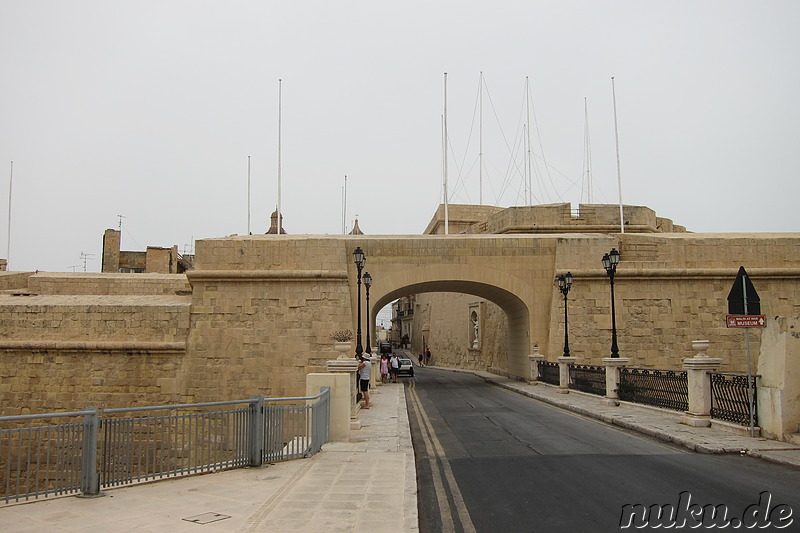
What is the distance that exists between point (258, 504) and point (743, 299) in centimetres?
913

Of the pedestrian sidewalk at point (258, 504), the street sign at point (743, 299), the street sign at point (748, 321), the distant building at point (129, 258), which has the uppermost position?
the distant building at point (129, 258)

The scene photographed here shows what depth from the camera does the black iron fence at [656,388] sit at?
13914 mm

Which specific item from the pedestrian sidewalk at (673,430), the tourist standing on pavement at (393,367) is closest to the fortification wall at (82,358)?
the tourist standing on pavement at (393,367)

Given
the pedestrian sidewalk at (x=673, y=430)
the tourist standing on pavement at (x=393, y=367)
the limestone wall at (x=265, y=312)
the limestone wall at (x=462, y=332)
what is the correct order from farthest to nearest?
1. the limestone wall at (x=462, y=332)
2. the tourist standing on pavement at (x=393, y=367)
3. the limestone wall at (x=265, y=312)
4. the pedestrian sidewalk at (x=673, y=430)

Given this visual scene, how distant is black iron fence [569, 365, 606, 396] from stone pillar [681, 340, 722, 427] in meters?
6.01

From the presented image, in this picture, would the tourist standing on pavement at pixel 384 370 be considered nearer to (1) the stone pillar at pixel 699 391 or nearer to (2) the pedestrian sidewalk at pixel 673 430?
(2) the pedestrian sidewalk at pixel 673 430

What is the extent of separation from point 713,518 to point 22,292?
26878 mm

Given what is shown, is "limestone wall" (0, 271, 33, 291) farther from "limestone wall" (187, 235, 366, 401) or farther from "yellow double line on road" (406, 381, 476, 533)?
"yellow double line on road" (406, 381, 476, 533)

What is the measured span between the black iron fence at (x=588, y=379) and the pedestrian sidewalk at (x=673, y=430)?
344 mm

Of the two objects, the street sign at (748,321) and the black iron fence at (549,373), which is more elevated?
the street sign at (748,321)

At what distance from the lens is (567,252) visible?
2531cm

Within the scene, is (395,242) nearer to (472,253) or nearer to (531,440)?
(472,253)

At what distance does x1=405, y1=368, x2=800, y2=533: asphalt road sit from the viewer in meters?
6.18

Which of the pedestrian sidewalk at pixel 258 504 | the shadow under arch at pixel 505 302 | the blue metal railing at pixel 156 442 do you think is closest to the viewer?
the pedestrian sidewalk at pixel 258 504
